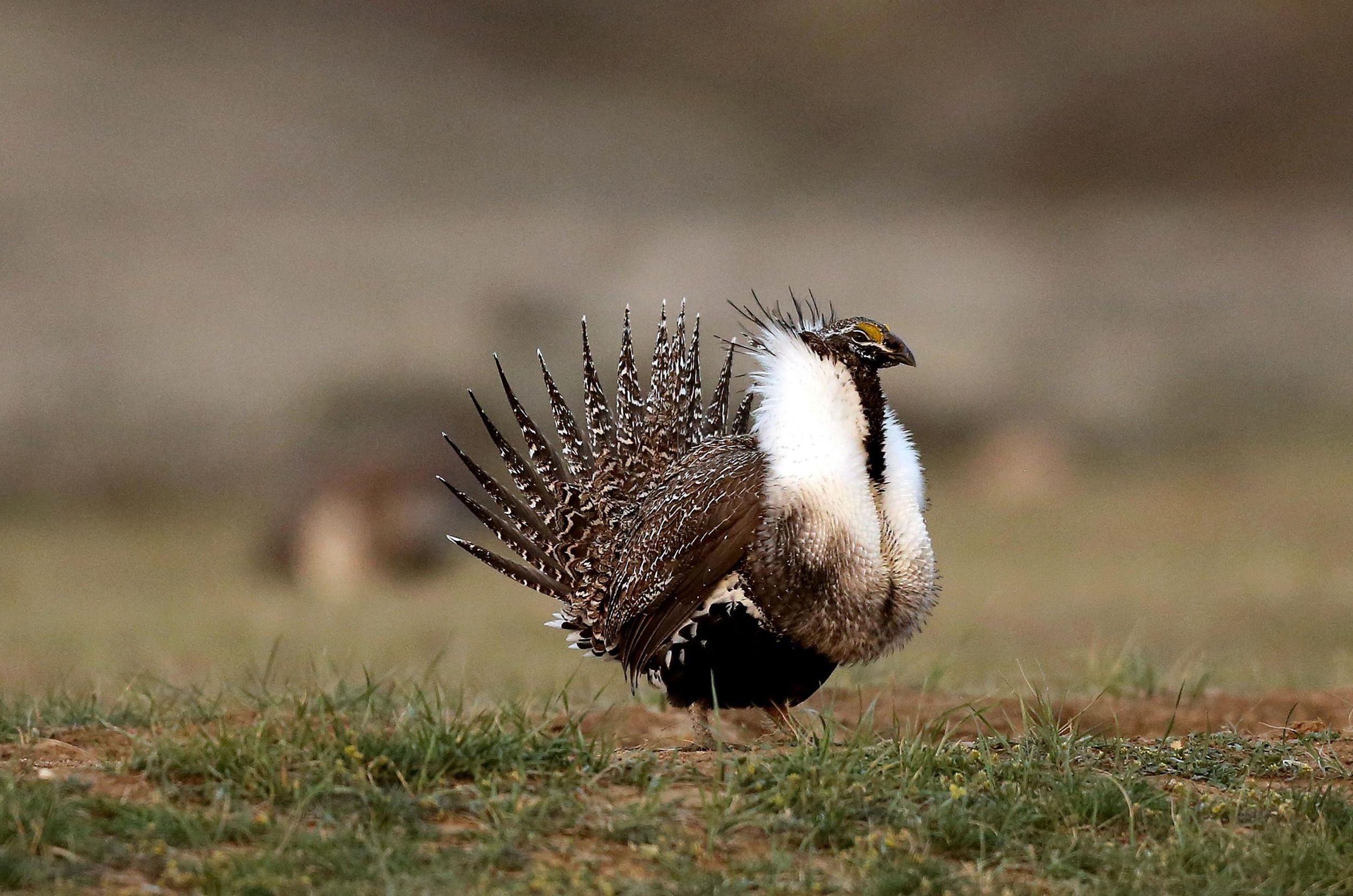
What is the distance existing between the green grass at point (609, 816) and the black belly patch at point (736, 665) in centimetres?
61

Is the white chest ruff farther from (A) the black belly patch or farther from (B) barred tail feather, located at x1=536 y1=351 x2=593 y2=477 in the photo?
(B) barred tail feather, located at x1=536 y1=351 x2=593 y2=477

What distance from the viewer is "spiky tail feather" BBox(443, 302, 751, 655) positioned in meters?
5.59

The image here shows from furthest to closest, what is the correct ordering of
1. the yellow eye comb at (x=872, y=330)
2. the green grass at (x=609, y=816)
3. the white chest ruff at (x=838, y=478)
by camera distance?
the yellow eye comb at (x=872, y=330) < the white chest ruff at (x=838, y=478) < the green grass at (x=609, y=816)

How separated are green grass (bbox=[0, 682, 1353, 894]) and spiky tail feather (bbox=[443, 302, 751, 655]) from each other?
1.78 m

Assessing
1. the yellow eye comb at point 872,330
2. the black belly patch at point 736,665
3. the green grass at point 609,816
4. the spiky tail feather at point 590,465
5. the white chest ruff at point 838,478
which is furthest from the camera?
the spiky tail feather at point 590,465

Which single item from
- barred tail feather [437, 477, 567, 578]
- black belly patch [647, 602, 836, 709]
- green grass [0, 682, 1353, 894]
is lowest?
green grass [0, 682, 1353, 894]

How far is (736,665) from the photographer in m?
4.61

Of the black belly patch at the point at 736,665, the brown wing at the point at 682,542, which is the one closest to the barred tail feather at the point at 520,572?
the brown wing at the point at 682,542

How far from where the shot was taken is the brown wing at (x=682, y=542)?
14.8 feet

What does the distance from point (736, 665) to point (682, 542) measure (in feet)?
1.40

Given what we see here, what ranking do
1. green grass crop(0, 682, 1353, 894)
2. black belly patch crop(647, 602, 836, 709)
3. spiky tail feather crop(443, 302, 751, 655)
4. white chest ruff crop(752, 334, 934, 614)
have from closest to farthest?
green grass crop(0, 682, 1353, 894), white chest ruff crop(752, 334, 934, 614), black belly patch crop(647, 602, 836, 709), spiky tail feather crop(443, 302, 751, 655)

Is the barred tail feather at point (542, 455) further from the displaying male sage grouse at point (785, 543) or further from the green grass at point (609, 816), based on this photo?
the green grass at point (609, 816)

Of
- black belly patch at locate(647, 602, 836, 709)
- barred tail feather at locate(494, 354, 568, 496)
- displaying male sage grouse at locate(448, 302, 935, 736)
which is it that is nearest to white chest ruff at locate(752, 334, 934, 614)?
displaying male sage grouse at locate(448, 302, 935, 736)

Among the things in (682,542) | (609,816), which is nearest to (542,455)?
(682,542)
